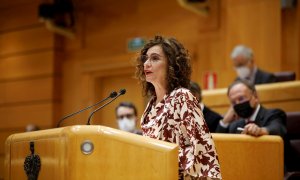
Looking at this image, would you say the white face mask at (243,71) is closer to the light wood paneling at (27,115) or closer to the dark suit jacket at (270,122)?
the dark suit jacket at (270,122)

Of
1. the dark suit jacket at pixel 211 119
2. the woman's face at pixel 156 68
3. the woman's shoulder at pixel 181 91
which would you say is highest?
the woman's face at pixel 156 68

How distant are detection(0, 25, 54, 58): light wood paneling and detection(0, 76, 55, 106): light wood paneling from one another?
308 millimetres

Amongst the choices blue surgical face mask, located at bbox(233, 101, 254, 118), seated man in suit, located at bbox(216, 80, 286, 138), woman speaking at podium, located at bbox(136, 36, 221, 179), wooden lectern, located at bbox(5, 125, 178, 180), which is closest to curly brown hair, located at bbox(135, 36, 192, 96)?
woman speaking at podium, located at bbox(136, 36, 221, 179)

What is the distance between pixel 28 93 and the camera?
504cm

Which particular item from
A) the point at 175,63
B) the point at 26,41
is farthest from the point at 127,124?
the point at 26,41

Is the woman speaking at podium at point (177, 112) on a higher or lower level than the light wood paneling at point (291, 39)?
lower

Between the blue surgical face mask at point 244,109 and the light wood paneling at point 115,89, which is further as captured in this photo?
the light wood paneling at point 115,89

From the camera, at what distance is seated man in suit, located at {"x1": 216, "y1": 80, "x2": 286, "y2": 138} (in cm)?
223

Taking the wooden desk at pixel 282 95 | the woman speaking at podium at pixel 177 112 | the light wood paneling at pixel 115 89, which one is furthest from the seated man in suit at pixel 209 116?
the light wood paneling at pixel 115 89

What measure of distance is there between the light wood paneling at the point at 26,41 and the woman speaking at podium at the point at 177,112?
3472mm

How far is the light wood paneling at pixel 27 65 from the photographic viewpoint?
4.92 m

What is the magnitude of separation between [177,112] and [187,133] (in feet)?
0.22

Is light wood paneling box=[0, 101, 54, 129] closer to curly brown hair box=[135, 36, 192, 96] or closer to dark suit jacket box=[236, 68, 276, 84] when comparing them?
dark suit jacket box=[236, 68, 276, 84]

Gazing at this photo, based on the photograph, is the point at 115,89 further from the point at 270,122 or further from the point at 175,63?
the point at 175,63
